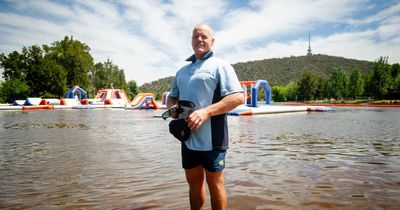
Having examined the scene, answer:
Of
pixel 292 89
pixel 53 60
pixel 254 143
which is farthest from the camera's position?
pixel 292 89

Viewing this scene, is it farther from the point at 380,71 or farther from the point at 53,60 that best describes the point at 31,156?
the point at 380,71

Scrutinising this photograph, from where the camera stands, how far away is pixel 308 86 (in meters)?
90.6

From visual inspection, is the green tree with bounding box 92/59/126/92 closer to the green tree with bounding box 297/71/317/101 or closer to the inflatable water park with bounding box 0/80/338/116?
the inflatable water park with bounding box 0/80/338/116

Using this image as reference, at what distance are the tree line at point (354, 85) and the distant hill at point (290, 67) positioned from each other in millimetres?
35049

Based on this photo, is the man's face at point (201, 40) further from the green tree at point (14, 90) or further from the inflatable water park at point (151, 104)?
the green tree at point (14, 90)

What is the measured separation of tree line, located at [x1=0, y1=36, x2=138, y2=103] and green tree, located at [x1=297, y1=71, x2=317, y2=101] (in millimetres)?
69335

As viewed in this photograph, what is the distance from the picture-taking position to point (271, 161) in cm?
549

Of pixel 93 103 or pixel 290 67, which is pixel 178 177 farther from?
pixel 290 67

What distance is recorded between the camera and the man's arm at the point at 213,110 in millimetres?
2135

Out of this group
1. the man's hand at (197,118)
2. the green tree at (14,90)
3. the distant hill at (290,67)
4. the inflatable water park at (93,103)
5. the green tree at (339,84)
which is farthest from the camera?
the distant hill at (290,67)

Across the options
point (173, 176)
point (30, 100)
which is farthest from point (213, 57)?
point (30, 100)

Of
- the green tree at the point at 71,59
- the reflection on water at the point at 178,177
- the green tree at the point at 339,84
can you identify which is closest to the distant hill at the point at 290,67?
the green tree at the point at 339,84

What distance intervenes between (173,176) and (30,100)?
45041 millimetres

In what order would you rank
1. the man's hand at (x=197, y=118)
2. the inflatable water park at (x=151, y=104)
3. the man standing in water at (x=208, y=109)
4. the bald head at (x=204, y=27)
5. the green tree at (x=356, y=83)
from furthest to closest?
the green tree at (x=356, y=83) → the inflatable water park at (x=151, y=104) → the bald head at (x=204, y=27) → the man standing in water at (x=208, y=109) → the man's hand at (x=197, y=118)
